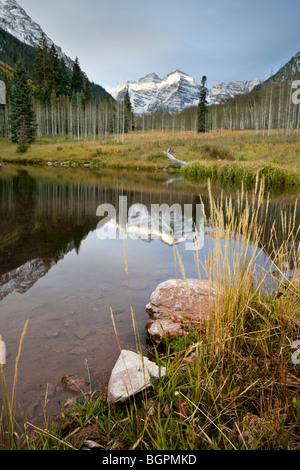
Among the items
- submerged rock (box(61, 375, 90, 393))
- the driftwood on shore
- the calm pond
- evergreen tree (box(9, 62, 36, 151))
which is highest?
evergreen tree (box(9, 62, 36, 151))

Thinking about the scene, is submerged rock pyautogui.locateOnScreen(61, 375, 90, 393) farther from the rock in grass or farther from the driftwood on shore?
the driftwood on shore

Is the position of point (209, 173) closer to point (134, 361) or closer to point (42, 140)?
point (134, 361)

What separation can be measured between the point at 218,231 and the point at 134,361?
4.09 ft

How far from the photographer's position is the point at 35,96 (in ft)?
196

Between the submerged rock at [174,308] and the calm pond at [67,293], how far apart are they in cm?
20

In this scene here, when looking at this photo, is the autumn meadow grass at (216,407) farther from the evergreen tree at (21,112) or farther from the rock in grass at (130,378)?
the evergreen tree at (21,112)

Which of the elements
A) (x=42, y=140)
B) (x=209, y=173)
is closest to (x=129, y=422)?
(x=209, y=173)

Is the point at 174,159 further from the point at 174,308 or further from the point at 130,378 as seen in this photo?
the point at 130,378

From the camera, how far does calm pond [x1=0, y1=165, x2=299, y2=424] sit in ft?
8.13

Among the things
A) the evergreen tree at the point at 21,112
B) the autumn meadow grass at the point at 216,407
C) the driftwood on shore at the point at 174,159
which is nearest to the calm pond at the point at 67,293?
the autumn meadow grass at the point at 216,407

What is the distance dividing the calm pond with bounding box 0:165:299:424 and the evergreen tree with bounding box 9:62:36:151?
138 ft

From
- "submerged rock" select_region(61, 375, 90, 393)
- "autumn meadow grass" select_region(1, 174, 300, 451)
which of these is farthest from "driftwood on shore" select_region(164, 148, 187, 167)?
"submerged rock" select_region(61, 375, 90, 393)

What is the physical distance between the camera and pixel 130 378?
2.13 meters

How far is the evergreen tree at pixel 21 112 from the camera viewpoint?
4512 centimetres
